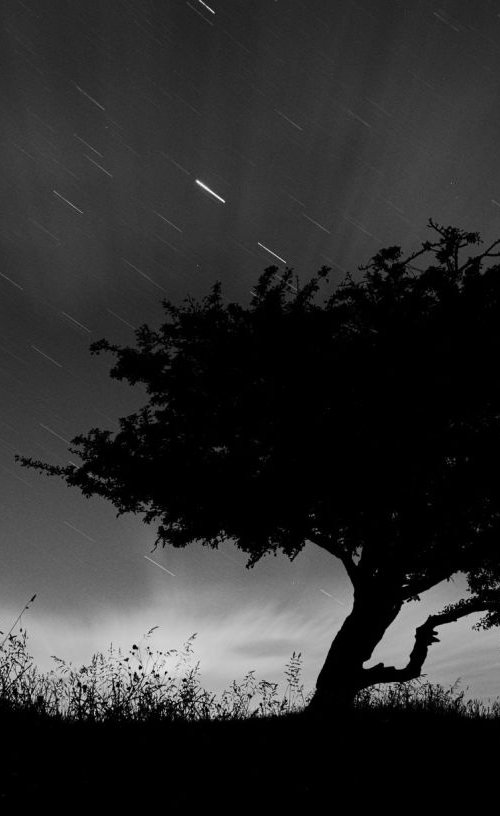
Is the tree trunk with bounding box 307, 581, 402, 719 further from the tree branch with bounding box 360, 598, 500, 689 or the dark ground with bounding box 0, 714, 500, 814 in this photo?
the dark ground with bounding box 0, 714, 500, 814

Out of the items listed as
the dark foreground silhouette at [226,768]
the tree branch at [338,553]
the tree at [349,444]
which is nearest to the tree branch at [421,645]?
the tree at [349,444]

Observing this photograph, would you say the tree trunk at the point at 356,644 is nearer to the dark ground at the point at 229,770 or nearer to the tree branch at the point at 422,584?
the tree branch at the point at 422,584

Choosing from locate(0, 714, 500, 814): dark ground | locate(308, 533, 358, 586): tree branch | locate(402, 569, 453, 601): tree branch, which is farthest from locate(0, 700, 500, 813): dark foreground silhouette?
locate(308, 533, 358, 586): tree branch

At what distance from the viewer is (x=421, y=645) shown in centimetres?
1138

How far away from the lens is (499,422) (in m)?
11.4

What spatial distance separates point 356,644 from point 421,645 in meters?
1.49

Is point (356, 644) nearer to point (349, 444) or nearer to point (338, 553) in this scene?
point (338, 553)

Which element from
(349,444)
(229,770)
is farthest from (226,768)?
(349,444)

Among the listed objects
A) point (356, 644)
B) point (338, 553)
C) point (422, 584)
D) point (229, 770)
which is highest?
point (338, 553)

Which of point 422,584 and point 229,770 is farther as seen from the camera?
point 422,584

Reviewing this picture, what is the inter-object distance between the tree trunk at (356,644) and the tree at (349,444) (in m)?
0.03

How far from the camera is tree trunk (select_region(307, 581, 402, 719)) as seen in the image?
10.7m

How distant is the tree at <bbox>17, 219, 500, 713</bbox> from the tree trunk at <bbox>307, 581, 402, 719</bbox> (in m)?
0.03

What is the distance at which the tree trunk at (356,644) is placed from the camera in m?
10.7
